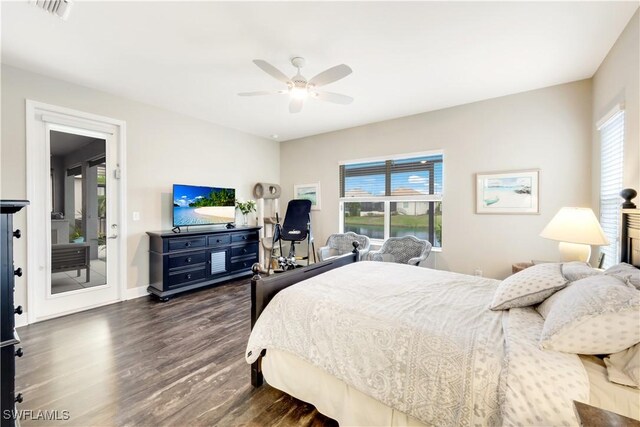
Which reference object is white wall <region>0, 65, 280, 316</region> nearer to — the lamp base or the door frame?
the door frame

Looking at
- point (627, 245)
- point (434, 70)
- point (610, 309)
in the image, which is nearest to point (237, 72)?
point (434, 70)

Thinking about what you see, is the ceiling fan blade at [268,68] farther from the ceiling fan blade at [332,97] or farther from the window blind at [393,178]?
the window blind at [393,178]

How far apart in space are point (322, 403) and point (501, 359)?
103 cm

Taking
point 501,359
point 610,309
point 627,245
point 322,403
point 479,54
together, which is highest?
point 479,54

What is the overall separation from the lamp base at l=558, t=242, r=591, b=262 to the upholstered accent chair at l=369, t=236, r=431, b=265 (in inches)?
59.2

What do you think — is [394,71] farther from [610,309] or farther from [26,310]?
[26,310]

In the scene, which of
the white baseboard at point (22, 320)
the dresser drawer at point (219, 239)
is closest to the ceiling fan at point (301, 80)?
the dresser drawer at point (219, 239)

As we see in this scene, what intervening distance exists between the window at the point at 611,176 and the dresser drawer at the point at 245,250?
14.8 ft

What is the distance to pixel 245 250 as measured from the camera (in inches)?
181

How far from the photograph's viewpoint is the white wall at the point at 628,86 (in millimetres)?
1908

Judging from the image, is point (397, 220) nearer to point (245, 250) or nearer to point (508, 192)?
point (508, 192)

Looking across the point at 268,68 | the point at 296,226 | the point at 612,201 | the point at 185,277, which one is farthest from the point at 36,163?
the point at 612,201

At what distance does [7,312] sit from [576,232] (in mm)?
3637

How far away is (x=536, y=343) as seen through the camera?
1130 millimetres
